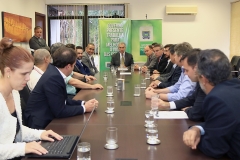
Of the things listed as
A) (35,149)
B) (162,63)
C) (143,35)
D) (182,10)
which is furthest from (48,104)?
(182,10)

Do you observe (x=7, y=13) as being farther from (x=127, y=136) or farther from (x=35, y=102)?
(x=127, y=136)

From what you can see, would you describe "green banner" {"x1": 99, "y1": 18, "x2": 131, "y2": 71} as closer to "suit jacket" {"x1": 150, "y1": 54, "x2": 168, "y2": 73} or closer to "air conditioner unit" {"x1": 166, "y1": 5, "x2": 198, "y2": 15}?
"air conditioner unit" {"x1": 166, "y1": 5, "x2": 198, "y2": 15}

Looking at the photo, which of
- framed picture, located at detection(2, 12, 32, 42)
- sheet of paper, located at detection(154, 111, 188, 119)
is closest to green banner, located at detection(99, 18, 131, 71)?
framed picture, located at detection(2, 12, 32, 42)

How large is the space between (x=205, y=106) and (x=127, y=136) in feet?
2.00

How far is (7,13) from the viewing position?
22.1 feet

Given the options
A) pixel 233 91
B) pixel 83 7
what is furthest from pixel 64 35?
pixel 233 91

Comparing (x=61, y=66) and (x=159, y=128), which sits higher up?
(x=61, y=66)

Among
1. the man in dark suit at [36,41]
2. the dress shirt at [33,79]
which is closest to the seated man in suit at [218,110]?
the dress shirt at [33,79]

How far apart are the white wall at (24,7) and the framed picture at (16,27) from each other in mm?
134

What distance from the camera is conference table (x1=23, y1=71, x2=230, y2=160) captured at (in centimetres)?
166

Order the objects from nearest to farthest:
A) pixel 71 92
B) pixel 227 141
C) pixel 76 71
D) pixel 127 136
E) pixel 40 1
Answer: pixel 227 141
pixel 127 136
pixel 71 92
pixel 76 71
pixel 40 1

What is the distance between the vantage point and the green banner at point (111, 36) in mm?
9000

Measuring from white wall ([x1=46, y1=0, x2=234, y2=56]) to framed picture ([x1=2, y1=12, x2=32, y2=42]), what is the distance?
1975 mm

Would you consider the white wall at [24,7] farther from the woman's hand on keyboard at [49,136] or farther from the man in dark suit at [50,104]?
the woman's hand on keyboard at [49,136]
